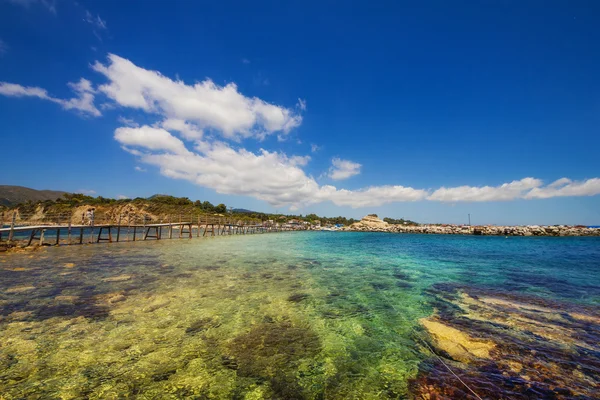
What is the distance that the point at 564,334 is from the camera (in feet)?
19.6

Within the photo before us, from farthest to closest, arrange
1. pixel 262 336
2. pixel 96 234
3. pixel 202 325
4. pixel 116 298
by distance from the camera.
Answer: pixel 96 234 → pixel 116 298 → pixel 202 325 → pixel 262 336

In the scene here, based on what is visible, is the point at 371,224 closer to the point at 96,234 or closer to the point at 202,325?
the point at 96,234

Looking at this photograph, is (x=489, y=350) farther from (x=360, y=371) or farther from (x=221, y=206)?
(x=221, y=206)

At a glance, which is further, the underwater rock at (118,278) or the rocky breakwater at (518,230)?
the rocky breakwater at (518,230)

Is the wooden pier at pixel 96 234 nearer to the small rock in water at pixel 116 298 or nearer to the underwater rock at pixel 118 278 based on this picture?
the underwater rock at pixel 118 278

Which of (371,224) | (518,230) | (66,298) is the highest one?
(518,230)

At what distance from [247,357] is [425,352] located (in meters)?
3.61

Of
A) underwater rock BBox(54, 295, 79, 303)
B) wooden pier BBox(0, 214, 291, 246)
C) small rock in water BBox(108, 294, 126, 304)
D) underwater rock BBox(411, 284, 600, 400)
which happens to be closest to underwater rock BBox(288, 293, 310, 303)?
underwater rock BBox(411, 284, 600, 400)

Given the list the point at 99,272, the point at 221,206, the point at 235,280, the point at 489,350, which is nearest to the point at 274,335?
the point at 489,350

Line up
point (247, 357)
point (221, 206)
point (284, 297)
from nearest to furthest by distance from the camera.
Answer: point (247, 357) → point (284, 297) → point (221, 206)

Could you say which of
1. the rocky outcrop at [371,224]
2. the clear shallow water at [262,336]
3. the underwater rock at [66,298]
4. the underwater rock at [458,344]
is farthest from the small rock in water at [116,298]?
the rocky outcrop at [371,224]

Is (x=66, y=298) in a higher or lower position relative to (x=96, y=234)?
higher

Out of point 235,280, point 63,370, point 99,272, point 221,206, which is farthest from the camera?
point 221,206

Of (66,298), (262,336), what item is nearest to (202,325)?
(262,336)
